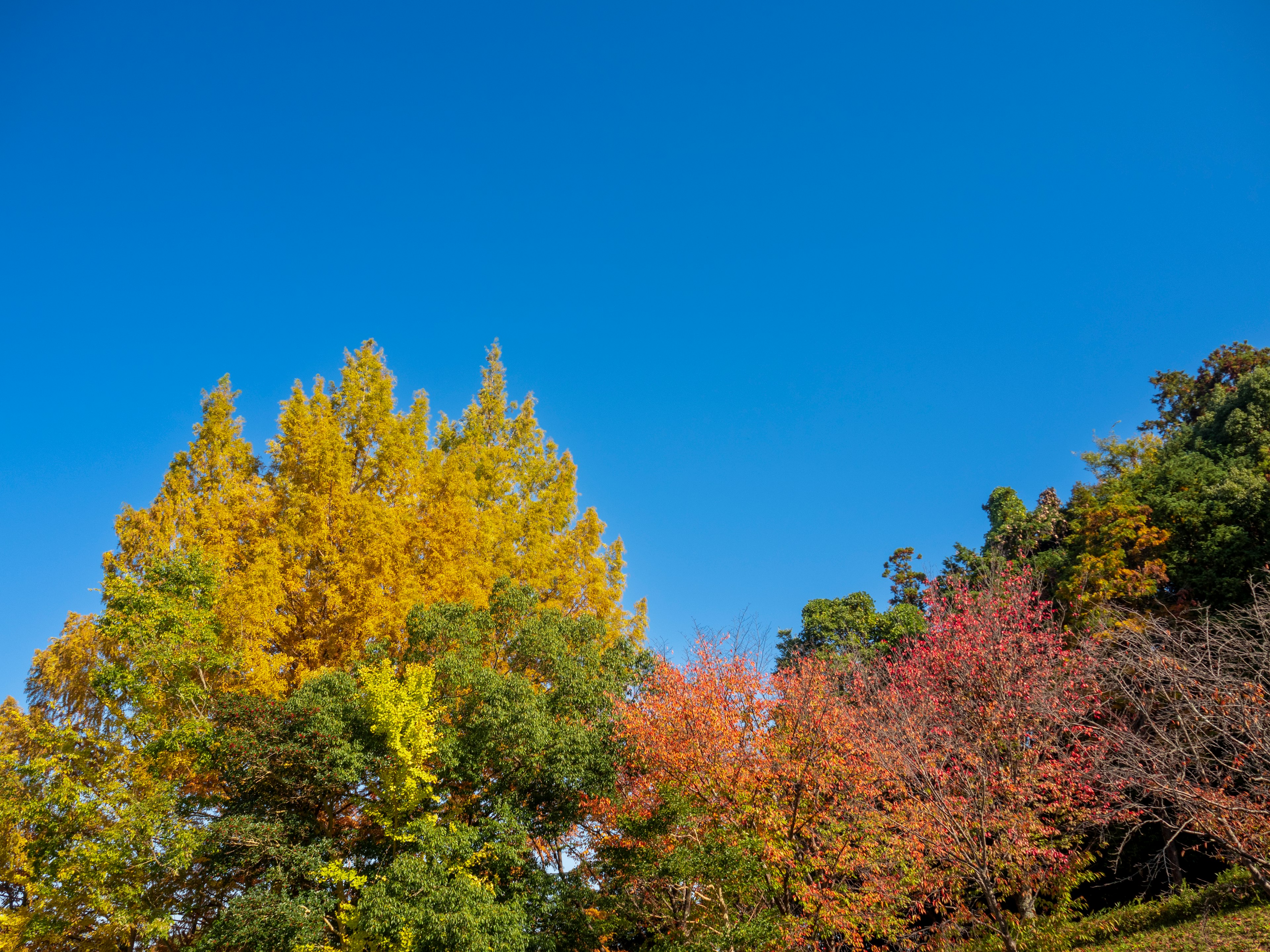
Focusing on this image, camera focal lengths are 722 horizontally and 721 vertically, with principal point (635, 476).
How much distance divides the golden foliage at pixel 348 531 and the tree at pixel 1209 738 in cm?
983

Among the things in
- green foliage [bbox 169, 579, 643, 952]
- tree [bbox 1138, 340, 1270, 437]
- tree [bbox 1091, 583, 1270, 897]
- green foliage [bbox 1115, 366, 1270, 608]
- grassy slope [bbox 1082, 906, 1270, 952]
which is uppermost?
tree [bbox 1138, 340, 1270, 437]

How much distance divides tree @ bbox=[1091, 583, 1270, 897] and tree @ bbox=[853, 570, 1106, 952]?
79cm

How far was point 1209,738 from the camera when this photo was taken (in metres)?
6.76

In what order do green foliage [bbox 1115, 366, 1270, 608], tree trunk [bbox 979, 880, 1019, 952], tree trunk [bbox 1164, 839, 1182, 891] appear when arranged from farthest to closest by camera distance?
green foliage [bbox 1115, 366, 1270, 608] → tree trunk [bbox 1164, 839, 1182, 891] → tree trunk [bbox 979, 880, 1019, 952]

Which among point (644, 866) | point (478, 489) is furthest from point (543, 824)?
point (478, 489)

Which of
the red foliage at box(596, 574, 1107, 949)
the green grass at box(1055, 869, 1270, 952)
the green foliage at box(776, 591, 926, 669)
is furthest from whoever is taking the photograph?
the green foliage at box(776, 591, 926, 669)

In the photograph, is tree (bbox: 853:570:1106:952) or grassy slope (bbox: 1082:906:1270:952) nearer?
grassy slope (bbox: 1082:906:1270:952)

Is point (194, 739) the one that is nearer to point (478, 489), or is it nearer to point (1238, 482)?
point (478, 489)

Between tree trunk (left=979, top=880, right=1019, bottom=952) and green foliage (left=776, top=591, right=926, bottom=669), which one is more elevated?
green foliage (left=776, top=591, right=926, bottom=669)

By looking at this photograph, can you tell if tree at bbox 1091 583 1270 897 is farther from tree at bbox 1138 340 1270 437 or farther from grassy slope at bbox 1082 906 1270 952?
tree at bbox 1138 340 1270 437

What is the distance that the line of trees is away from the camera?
9.87 metres

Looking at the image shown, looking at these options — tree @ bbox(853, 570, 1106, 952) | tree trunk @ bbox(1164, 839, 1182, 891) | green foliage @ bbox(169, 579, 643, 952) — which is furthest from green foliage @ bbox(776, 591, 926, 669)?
green foliage @ bbox(169, 579, 643, 952)

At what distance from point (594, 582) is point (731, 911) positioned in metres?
6.82

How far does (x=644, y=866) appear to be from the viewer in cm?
1066
